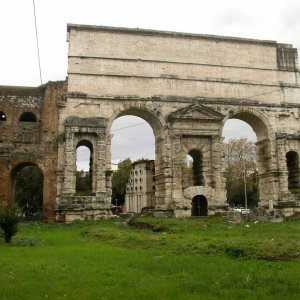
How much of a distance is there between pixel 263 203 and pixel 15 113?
16.7 m

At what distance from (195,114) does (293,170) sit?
8.07 meters

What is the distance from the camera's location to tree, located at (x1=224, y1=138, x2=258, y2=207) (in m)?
46.9

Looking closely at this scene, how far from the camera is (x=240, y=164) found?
155 ft

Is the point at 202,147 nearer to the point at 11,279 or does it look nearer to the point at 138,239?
the point at 138,239

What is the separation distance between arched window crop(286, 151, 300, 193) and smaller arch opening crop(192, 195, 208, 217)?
6.26m

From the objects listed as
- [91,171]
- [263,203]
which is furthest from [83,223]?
[263,203]

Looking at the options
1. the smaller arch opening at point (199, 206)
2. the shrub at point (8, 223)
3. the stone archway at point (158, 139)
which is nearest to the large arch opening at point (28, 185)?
the stone archway at point (158, 139)

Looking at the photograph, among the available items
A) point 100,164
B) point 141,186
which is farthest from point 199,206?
point 141,186

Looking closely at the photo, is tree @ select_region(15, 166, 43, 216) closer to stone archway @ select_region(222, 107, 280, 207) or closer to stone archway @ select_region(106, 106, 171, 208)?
stone archway @ select_region(106, 106, 171, 208)

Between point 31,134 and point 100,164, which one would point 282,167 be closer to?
point 100,164

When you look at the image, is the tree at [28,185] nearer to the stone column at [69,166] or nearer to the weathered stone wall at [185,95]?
the stone column at [69,166]

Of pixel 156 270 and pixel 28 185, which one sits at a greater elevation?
pixel 28 185

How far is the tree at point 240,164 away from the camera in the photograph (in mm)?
46938

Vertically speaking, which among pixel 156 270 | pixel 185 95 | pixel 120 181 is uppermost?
pixel 185 95
